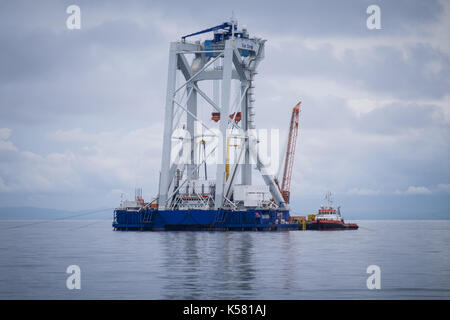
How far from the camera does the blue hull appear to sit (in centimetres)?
8638

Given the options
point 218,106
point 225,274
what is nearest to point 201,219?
point 218,106

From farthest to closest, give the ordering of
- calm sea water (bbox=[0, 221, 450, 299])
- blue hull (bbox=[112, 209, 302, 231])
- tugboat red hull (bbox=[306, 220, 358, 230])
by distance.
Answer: tugboat red hull (bbox=[306, 220, 358, 230]), blue hull (bbox=[112, 209, 302, 231]), calm sea water (bbox=[0, 221, 450, 299])

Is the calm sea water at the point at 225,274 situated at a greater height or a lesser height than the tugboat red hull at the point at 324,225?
lesser

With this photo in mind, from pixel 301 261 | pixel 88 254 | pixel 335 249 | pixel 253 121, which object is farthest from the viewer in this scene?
pixel 253 121

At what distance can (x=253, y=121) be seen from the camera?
311 ft

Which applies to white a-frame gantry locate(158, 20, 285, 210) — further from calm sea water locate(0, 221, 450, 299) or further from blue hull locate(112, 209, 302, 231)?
calm sea water locate(0, 221, 450, 299)

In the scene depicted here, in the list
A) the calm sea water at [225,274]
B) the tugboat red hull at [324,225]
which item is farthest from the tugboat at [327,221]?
the calm sea water at [225,274]

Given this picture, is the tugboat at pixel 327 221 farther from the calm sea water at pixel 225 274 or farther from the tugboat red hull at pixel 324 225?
the calm sea water at pixel 225 274

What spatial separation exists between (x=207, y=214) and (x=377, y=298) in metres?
59.6

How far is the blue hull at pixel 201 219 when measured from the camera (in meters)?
86.4

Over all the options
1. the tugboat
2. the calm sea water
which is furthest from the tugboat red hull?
the calm sea water
